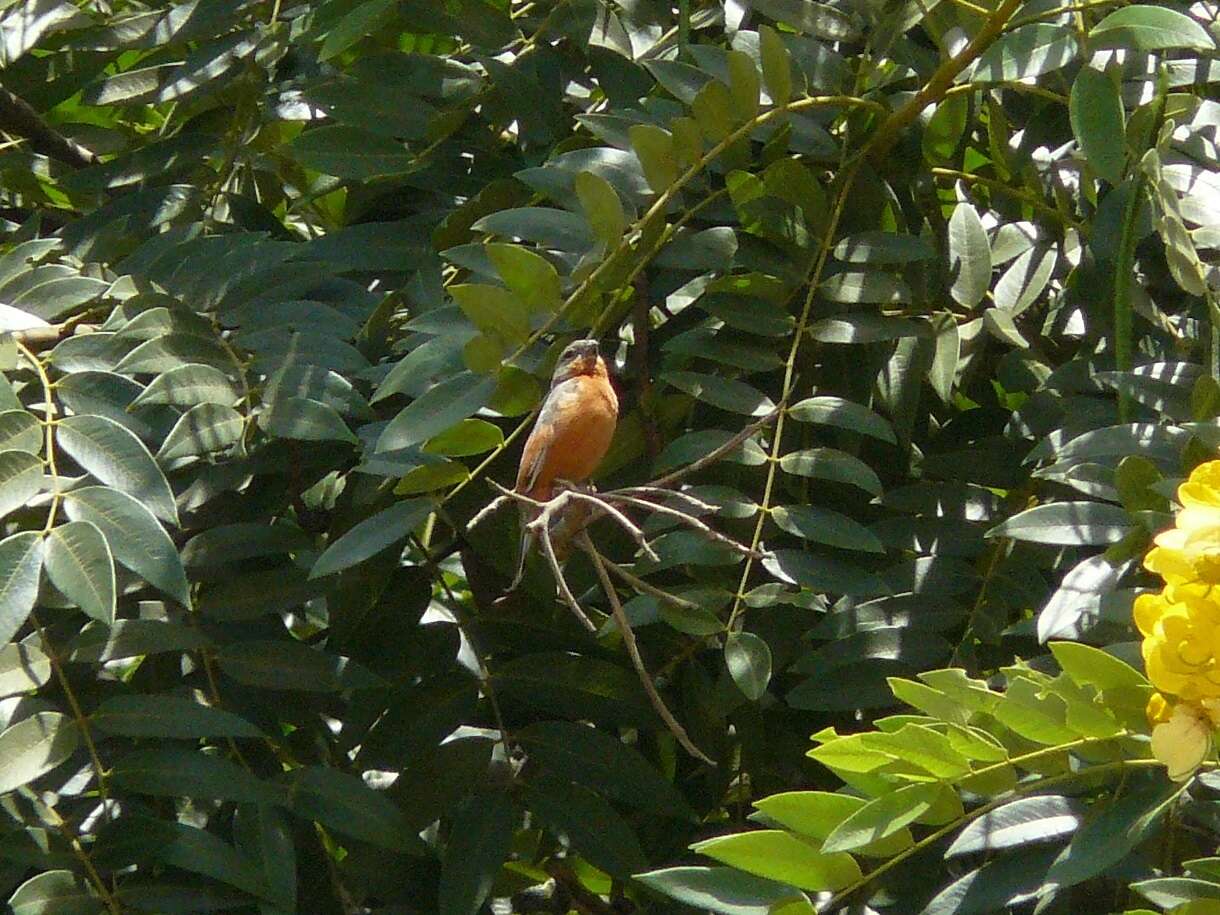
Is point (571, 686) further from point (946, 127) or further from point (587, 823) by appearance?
point (946, 127)

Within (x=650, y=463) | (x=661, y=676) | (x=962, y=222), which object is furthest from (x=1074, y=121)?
(x=661, y=676)

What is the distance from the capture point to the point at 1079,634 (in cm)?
183

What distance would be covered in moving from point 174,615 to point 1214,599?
49.5 inches

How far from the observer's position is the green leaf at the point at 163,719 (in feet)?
6.18

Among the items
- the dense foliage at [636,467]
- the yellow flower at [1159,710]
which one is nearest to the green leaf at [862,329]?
the dense foliage at [636,467]

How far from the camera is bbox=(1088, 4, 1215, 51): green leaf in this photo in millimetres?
1890

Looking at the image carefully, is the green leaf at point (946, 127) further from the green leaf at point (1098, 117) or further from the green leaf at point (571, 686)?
the green leaf at point (571, 686)

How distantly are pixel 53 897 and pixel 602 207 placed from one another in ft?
3.21

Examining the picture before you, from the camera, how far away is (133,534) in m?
1.81

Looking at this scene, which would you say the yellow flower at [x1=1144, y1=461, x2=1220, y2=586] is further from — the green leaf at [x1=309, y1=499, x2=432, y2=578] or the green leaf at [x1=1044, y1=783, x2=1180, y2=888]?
the green leaf at [x1=309, y1=499, x2=432, y2=578]

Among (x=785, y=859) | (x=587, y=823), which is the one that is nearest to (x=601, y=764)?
(x=587, y=823)

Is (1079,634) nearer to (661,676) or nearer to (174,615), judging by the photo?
(661,676)

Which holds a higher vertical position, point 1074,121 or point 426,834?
point 1074,121

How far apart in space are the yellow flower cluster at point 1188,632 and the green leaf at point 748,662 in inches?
23.2
